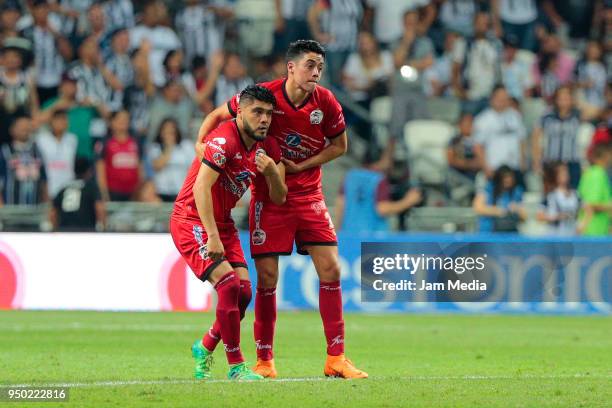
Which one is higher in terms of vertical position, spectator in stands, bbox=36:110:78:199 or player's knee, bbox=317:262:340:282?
spectator in stands, bbox=36:110:78:199

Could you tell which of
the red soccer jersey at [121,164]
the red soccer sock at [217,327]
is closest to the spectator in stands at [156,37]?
the red soccer jersey at [121,164]

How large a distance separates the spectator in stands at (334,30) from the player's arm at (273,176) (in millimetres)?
11821

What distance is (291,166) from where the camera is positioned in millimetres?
9742

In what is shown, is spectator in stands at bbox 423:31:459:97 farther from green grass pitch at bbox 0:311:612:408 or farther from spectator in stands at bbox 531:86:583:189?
green grass pitch at bbox 0:311:612:408

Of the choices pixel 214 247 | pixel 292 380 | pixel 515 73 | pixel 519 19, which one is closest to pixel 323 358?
pixel 292 380

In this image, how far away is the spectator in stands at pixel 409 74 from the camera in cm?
2053

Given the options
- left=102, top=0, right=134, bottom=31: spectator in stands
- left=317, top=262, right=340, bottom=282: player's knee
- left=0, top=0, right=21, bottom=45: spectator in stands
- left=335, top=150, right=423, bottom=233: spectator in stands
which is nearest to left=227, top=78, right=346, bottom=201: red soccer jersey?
left=317, top=262, right=340, bottom=282: player's knee

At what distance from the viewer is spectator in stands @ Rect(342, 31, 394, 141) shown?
21.1 metres

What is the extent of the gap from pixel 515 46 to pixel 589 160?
360 cm

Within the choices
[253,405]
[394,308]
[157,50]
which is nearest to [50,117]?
[157,50]

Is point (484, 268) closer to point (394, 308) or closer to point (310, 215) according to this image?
point (394, 308)

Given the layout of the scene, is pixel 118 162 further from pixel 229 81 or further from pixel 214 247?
pixel 214 247

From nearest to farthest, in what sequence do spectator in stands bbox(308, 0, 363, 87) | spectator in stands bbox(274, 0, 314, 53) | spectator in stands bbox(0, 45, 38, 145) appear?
spectator in stands bbox(0, 45, 38, 145) → spectator in stands bbox(308, 0, 363, 87) → spectator in stands bbox(274, 0, 314, 53)

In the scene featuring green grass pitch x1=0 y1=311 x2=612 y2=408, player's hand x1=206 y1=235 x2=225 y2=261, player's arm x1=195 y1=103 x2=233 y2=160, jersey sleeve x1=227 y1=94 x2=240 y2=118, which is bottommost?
green grass pitch x1=0 y1=311 x2=612 y2=408
